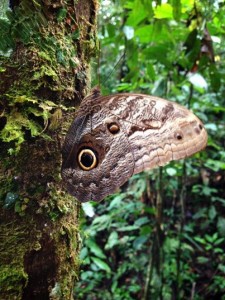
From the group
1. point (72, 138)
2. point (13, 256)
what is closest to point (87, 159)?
point (72, 138)

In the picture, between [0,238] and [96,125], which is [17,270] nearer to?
[0,238]

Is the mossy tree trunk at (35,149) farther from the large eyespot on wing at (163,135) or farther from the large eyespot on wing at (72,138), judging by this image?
the large eyespot on wing at (163,135)

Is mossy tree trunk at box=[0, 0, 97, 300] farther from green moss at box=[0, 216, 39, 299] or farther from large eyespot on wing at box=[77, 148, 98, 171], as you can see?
large eyespot on wing at box=[77, 148, 98, 171]

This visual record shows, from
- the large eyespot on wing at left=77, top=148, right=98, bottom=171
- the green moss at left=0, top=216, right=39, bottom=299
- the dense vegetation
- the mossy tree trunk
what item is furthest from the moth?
the dense vegetation

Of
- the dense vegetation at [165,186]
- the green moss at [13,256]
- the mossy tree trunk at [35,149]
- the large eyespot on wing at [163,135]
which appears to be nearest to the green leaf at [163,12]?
the dense vegetation at [165,186]

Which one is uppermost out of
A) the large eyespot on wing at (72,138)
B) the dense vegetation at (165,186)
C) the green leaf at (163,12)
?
the green leaf at (163,12)

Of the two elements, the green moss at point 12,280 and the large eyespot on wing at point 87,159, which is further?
the large eyespot on wing at point 87,159

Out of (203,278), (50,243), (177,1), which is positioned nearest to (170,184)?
(203,278)
